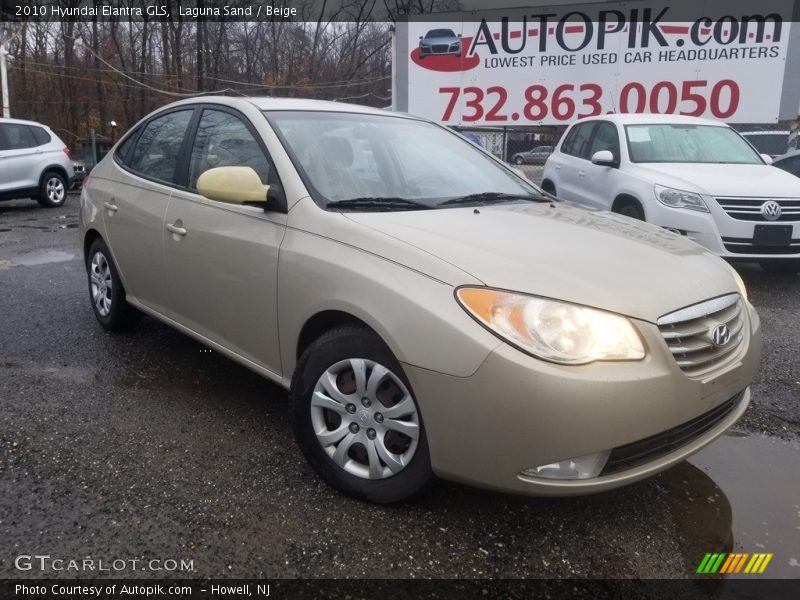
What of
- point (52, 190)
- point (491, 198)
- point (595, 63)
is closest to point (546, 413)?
point (491, 198)

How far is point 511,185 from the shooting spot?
3541 millimetres

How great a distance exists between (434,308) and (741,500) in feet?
5.15

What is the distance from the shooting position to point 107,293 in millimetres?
4395

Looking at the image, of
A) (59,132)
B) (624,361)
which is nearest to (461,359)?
(624,361)

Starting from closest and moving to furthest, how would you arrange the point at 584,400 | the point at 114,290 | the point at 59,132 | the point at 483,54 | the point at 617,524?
1. the point at 584,400
2. the point at 617,524
3. the point at 114,290
4. the point at 483,54
5. the point at 59,132

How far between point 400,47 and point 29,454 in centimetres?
1377

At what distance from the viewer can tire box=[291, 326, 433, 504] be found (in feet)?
7.51

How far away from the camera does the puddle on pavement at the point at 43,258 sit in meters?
7.08

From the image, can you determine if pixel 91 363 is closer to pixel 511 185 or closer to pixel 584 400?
pixel 511 185

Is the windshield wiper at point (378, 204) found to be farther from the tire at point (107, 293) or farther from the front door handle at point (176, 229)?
the tire at point (107, 293)

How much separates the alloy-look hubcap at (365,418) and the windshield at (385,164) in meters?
0.80

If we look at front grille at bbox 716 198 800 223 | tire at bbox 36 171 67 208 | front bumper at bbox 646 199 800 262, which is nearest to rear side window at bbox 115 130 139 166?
front bumper at bbox 646 199 800 262

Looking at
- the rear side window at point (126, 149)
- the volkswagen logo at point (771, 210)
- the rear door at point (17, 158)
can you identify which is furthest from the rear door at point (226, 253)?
the rear door at point (17, 158)

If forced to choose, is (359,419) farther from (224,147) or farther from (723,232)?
(723,232)
